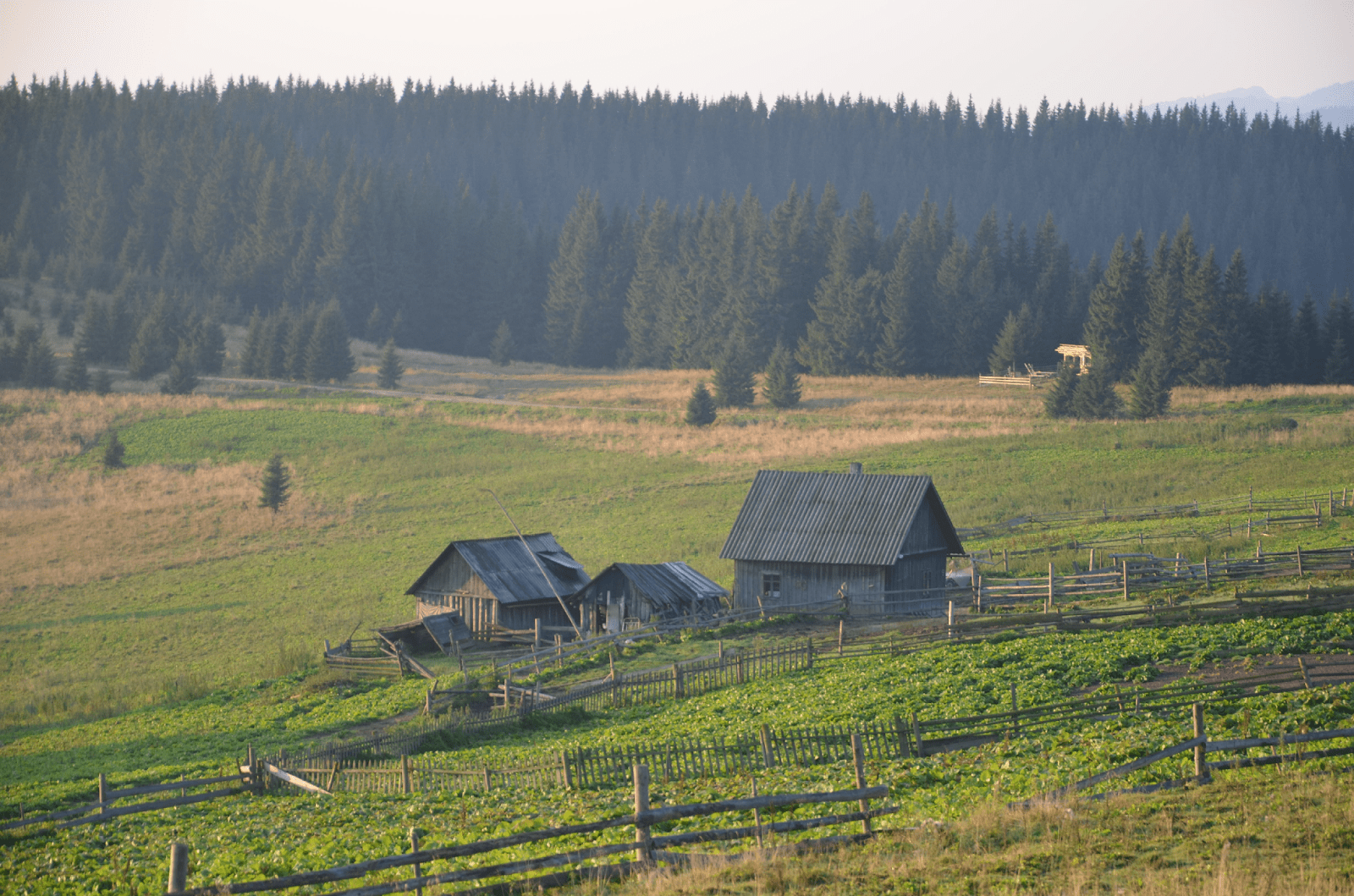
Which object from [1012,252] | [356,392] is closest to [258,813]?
[356,392]

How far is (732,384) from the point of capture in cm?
8806

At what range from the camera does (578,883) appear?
12.1 m

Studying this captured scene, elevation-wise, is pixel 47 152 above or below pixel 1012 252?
above

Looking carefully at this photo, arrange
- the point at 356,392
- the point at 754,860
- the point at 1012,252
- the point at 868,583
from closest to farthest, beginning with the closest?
the point at 754,860
the point at 868,583
the point at 356,392
the point at 1012,252

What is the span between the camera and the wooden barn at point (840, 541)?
132ft

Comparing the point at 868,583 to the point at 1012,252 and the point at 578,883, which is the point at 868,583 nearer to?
the point at 578,883

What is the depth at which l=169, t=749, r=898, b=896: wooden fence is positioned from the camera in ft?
37.0

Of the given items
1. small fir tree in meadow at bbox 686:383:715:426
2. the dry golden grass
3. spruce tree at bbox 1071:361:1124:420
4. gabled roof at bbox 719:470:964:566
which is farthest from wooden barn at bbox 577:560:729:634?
spruce tree at bbox 1071:361:1124:420

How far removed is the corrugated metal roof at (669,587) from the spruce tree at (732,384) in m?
46.2

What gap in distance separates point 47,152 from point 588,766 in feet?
553

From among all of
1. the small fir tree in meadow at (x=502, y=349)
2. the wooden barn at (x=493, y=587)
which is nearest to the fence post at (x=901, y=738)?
the wooden barn at (x=493, y=587)

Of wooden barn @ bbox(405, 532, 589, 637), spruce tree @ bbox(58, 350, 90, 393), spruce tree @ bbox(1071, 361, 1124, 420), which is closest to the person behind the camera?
wooden barn @ bbox(405, 532, 589, 637)

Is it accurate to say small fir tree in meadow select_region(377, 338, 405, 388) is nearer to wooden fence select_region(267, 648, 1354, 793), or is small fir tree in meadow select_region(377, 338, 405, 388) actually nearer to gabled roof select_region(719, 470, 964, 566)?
gabled roof select_region(719, 470, 964, 566)

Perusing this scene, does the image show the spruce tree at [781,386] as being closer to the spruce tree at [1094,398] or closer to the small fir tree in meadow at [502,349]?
the spruce tree at [1094,398]
